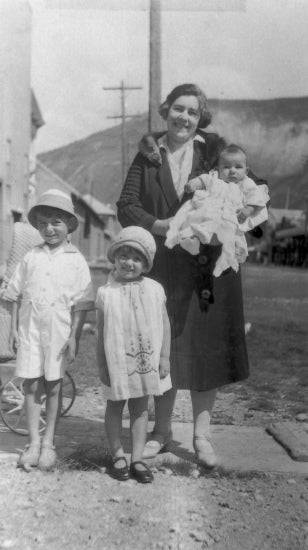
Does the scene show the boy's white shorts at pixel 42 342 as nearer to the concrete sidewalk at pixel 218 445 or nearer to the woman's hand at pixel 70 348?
the woman's hand at pixel 70 348

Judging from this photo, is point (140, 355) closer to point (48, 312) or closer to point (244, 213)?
point (48, 312)

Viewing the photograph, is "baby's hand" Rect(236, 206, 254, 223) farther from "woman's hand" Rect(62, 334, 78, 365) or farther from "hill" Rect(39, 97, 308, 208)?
"woman's hand" Rect(62, 334, 78, 365)

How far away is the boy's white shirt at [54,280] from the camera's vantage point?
11.7 feet

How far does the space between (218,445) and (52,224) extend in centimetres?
175

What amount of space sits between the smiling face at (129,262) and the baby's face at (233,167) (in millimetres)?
628

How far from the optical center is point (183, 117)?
142 inches

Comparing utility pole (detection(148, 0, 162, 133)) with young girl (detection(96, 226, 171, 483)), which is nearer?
young girl (detection(96, 226, 171, 483))

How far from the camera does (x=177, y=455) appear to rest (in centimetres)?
393

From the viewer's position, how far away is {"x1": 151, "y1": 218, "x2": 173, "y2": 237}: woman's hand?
3553 millimetres

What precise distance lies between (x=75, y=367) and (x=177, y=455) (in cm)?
371

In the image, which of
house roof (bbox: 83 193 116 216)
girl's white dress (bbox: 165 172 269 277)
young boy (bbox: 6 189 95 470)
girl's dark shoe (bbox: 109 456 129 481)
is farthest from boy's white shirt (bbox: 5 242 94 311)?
house roof (bbox: 83 193 116 216)

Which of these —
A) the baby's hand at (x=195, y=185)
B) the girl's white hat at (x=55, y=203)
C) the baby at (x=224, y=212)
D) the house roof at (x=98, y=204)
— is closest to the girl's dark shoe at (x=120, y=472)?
the baby at (x=224, y=212)

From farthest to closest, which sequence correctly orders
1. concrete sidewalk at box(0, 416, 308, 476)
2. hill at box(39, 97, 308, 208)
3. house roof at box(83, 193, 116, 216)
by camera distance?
house roof at box(83, 193, 116, 216), hill at box(39, 97, 308, 208), concrete sidewalk at box(0, 416, 308, 476)

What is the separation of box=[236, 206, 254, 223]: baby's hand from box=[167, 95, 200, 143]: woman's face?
20.8 inches
